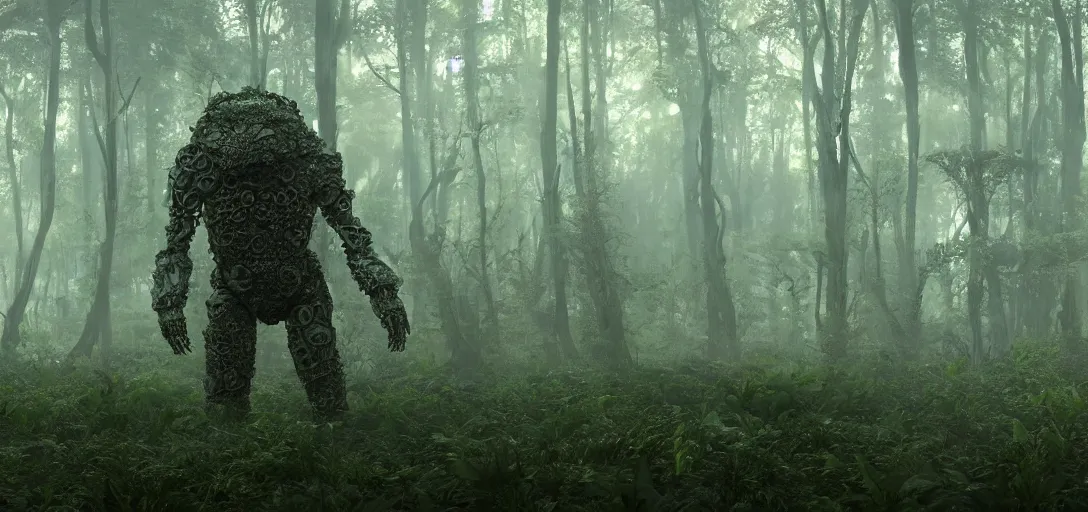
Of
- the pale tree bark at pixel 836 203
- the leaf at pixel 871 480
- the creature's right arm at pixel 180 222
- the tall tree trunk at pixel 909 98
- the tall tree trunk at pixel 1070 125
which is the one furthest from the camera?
the tall tree trunk at pixel 1070 125

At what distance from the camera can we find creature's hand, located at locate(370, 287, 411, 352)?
217 inches

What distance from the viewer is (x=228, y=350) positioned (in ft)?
18.9

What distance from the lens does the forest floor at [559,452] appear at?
3.92m

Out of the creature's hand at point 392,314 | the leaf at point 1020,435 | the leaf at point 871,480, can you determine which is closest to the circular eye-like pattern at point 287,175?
the creature's hand at point 392,314

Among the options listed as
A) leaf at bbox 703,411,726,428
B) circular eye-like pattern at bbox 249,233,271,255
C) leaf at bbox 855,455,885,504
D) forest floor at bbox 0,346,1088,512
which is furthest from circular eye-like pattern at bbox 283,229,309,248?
leaf at bbox 855,455,885,504

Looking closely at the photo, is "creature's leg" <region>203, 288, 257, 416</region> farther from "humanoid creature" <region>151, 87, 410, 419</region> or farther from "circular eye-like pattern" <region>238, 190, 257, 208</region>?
"circular eye-like pattern" <region>238, 190, 257, 208</region>

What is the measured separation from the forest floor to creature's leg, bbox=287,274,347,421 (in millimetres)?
237

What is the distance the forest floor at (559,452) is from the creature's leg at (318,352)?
24 centimetres

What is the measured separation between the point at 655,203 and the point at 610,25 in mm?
10292

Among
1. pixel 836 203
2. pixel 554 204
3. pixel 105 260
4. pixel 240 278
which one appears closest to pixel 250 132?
pixel 240 278

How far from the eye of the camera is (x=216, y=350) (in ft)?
18.9

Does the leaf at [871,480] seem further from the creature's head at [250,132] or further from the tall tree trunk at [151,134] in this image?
the tall tree trunk at [151,134]

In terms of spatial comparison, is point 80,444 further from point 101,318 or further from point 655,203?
point 655,203

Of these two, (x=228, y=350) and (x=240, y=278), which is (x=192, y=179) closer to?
(x=240, y=278)
